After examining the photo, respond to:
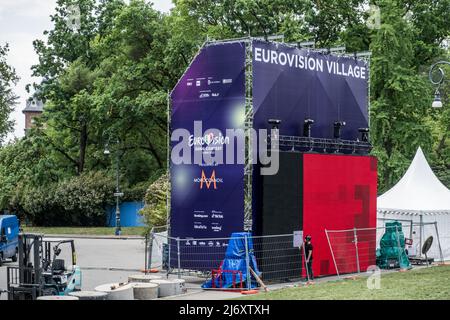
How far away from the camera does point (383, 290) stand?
71.4ft

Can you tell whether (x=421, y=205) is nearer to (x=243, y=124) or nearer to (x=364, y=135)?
(x=364, y=135)

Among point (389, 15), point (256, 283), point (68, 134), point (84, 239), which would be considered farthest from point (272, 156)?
point (68, 134)

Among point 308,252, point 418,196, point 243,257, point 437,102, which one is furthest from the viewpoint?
point 418,196

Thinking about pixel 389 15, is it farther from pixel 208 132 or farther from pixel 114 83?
pixel 208 132

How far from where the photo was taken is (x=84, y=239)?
54.9m

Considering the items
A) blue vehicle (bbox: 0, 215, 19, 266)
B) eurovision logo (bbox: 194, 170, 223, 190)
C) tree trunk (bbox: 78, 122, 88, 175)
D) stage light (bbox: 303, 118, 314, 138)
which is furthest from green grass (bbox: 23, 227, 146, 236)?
stage light (bbox: 303, 118, 314, 138)

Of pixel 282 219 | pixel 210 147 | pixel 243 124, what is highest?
pixel 243 124

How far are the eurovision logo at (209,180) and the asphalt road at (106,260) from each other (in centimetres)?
423

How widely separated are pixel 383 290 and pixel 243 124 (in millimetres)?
8204

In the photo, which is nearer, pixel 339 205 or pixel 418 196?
pixel 339 205

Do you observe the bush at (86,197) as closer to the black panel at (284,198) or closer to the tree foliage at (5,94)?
the tree foliage at (5,94)

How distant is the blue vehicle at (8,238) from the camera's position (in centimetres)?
3544

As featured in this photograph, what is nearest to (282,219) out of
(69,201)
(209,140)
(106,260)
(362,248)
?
(209,140)
